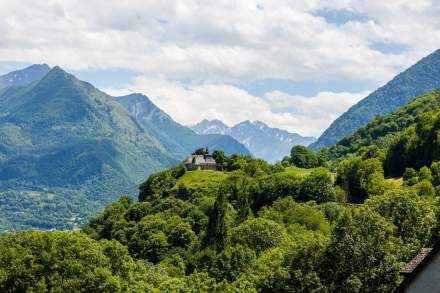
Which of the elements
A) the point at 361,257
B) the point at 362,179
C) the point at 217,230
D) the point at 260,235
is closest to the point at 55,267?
the point at 260,235

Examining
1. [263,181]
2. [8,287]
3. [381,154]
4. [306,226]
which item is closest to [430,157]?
[381,154]

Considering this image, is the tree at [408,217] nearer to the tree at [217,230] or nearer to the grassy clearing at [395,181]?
the tree at [217,230]

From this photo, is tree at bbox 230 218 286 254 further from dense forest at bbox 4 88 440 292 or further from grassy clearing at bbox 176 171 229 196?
grassy clearing at bbox 176 171 229 196

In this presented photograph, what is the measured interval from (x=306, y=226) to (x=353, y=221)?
53934mm

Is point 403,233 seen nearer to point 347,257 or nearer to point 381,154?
point 347,257

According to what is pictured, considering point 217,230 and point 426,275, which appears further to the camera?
point 217,230

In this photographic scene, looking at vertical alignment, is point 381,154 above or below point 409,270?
above

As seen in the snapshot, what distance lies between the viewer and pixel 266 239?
286 feet

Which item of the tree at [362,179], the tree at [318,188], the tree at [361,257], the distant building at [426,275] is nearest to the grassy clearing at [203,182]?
the tree at [318,188]

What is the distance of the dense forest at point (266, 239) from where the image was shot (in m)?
50.8

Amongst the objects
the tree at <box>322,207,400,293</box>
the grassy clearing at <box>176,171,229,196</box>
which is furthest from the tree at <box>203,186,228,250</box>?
the grassy clearing at <box>176,171,229,196</box>

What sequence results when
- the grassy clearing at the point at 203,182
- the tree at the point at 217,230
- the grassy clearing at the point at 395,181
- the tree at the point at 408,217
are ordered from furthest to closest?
the grassy clearing at the point at 203,182 < the grassy clearing at the point at 395,181 < the tree at the point at 217,230 < the tree at the point at 408,217

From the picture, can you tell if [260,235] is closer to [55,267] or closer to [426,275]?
[55,267]

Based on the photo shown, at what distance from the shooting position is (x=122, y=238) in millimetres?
152250
